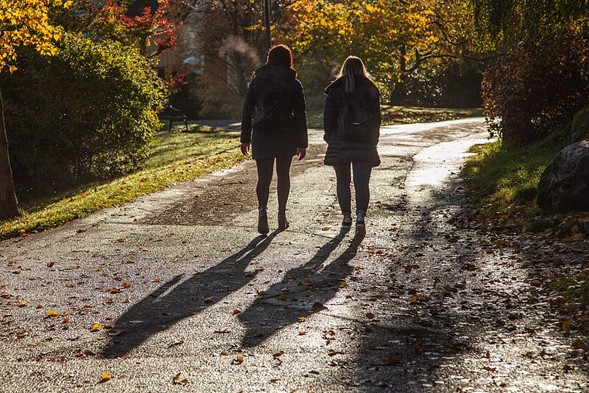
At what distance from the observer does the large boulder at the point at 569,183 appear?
30.4 feet

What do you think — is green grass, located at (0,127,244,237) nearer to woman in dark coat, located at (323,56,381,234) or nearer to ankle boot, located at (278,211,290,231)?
ankle boot, located at (278,211,290,231)

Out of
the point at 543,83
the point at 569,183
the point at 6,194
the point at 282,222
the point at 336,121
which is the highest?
the point at 543,83

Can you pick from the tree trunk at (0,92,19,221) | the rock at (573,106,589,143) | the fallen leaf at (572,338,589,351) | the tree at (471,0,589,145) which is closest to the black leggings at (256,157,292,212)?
the rock at (573,106,589,143)

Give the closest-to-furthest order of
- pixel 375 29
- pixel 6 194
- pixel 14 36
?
pixel 14 36, pixel 6 194, pixel 375 29

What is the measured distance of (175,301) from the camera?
6.75m

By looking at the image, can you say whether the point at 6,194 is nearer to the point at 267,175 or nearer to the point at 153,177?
the point at 153,177

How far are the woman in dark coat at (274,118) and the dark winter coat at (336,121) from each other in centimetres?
31

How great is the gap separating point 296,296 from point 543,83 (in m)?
9.04

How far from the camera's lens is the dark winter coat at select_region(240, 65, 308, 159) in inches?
362

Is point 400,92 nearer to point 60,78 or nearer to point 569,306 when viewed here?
point 60,78

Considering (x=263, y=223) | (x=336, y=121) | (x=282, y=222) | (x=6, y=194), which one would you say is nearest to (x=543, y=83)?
(x=336, y=121)

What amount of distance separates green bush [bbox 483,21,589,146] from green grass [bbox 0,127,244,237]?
17.5ft

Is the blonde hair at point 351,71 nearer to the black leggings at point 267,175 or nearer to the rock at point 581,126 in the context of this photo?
the black leggings at point 267,175

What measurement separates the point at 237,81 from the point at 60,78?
2218 centimetres
